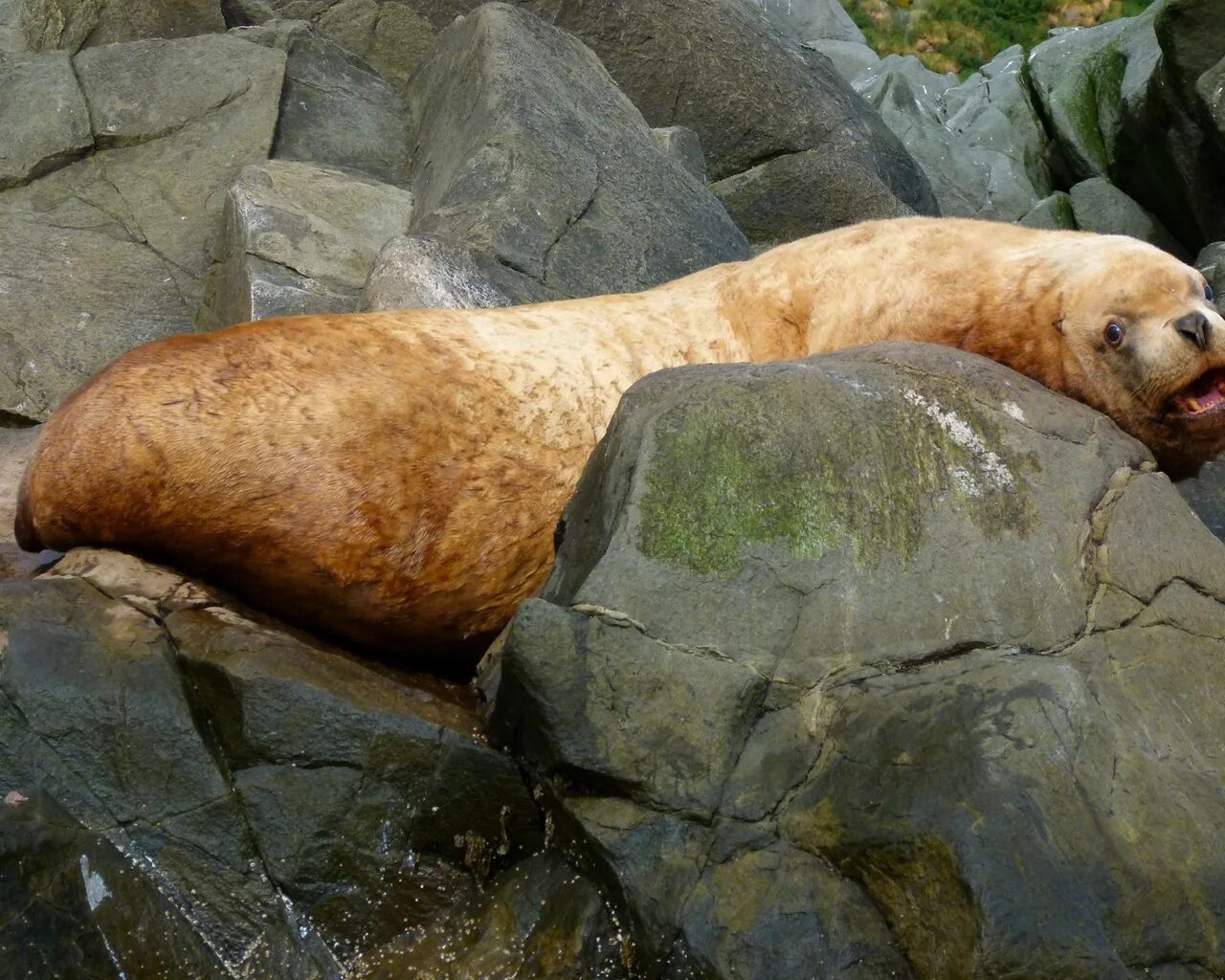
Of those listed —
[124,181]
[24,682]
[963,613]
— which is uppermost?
[963,613]

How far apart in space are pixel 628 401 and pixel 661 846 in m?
1.18

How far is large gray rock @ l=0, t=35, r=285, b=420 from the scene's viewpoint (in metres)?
7.71

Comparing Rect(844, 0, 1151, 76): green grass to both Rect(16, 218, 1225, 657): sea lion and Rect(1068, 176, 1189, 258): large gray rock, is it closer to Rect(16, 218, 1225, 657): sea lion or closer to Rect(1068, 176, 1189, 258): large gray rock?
Rect(1068, 176, 1189, 258): large gray rock

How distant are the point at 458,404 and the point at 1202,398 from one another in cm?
215

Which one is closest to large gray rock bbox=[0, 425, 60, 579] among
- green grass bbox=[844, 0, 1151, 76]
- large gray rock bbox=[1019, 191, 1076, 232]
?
large gray rock bbox=[1019, 191, 1076, 232]

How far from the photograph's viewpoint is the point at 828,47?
17.7 metres

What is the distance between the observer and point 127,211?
8438 millimetres

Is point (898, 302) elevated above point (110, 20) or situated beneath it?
elevated above

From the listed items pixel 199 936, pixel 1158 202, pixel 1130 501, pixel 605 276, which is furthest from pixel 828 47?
pixel 199 936

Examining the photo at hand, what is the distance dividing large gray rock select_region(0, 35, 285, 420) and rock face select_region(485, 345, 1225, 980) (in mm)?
4587

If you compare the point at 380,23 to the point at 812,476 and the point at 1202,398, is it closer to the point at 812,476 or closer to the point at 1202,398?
the point at 1202,398

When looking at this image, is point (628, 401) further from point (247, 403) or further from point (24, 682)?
point (24, 682)

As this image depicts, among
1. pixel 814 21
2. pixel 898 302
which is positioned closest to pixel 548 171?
pixel 898 302

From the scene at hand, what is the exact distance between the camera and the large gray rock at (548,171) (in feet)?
24.1
